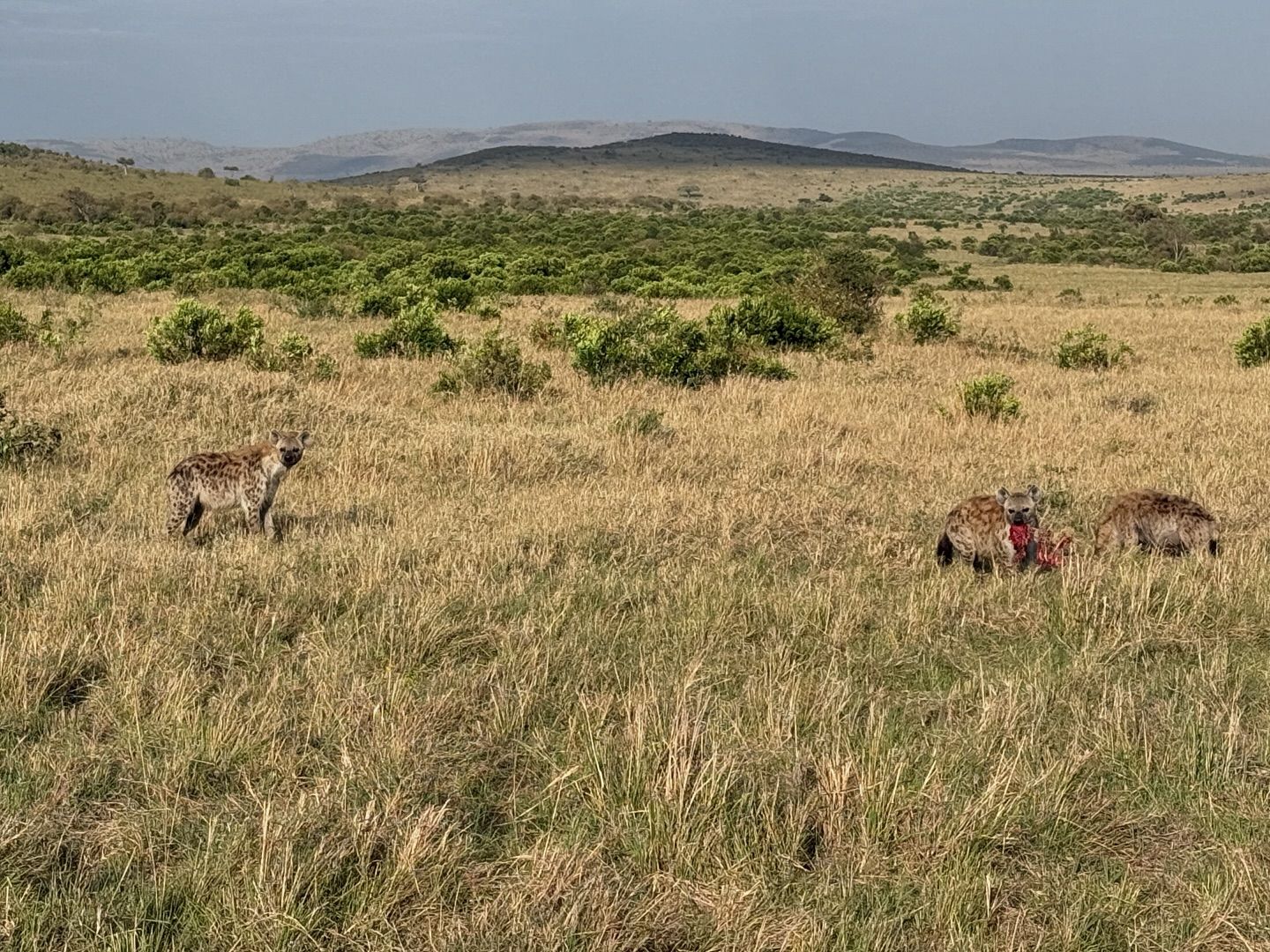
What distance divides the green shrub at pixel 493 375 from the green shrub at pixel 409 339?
2.69m

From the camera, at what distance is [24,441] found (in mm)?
9734

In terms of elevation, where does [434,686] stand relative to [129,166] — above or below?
below

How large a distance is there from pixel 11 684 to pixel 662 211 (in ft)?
298

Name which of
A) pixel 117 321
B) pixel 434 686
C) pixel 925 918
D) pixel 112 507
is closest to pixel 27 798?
pixel 434 686

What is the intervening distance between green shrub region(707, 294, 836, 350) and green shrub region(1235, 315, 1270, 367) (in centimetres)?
649

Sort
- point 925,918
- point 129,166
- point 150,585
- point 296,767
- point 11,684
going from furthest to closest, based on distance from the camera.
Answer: point 129,166, point 150,585, point 11,684, point 296,767, point 925,918

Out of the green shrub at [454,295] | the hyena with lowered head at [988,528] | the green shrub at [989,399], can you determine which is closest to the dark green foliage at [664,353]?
the green shrub at [989,399]

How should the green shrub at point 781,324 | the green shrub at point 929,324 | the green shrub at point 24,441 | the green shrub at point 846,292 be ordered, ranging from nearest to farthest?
the green shrub at point 24,441, the green shrub at point 781,324, the green shrub at point 929,324, the green shrub at point 846,292

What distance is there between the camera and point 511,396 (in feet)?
44.9

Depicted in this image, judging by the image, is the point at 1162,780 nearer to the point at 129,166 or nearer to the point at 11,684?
the point at 11,684

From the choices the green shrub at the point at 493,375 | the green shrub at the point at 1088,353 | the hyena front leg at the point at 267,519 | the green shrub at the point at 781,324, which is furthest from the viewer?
the green shrub at the point at 781,324

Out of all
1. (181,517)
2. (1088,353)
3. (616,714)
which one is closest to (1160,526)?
(616,714)

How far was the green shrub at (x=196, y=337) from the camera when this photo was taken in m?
15.4

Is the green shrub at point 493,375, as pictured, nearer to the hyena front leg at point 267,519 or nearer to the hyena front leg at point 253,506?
the hyena front leg at point 267,519
